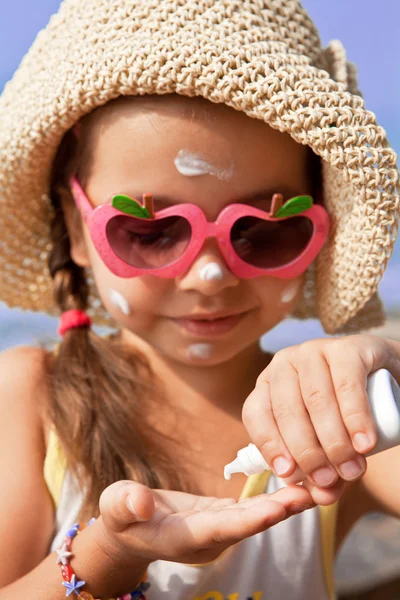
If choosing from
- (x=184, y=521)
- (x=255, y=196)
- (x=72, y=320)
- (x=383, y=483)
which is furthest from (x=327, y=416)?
(x=72, y=320)

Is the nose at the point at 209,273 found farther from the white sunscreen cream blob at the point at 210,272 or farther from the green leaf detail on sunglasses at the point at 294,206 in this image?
the green leaf detail on sunglasses at the point at 294,206

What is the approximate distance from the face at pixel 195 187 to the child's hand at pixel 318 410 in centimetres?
41

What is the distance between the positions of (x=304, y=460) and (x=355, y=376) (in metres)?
0.12

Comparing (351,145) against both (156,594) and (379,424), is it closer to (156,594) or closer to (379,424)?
(379,424)

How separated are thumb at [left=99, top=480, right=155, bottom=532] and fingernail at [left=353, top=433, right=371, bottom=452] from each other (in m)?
0.26

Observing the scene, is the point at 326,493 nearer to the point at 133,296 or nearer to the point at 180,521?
the point at 180,521

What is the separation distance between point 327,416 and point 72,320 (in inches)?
39.2

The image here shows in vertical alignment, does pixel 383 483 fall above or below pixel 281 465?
below

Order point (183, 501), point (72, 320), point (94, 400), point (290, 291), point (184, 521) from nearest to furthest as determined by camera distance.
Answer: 1. point (184, 521)
2. point (183, 501)
3. point (290, 291)
4. point (94, 400)
5. point (72, 320)

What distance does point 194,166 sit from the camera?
1.28 meters

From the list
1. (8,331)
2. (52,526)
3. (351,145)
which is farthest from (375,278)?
(8,331)

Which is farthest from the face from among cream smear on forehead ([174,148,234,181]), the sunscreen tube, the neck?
the sunscreen tube

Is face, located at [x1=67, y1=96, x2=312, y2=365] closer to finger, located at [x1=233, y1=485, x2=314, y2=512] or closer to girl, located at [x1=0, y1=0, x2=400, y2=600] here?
girl, located at [x1=0, y1=0, x2=400, y2=600]

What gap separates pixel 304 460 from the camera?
2.72 feet
